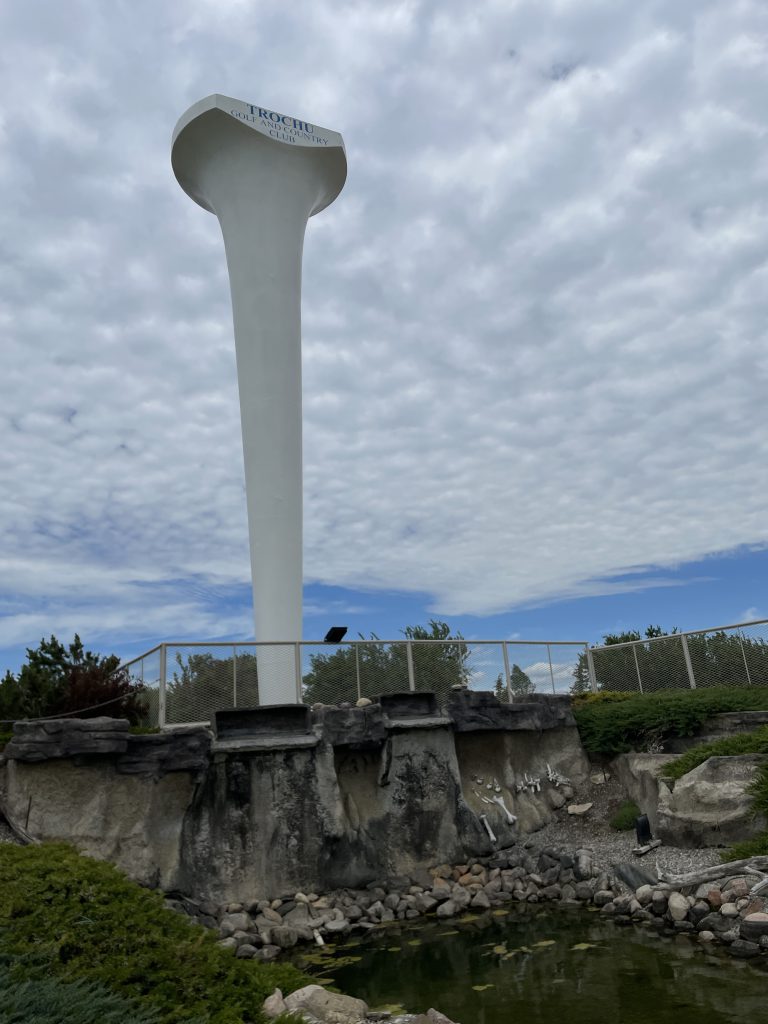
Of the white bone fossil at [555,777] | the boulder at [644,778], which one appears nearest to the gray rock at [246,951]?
the boulder at [644,778]

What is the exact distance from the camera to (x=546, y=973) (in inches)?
396

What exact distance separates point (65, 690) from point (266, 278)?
40.2 feet

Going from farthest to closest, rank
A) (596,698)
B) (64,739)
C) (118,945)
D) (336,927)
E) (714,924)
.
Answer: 1. (596,698)
2. (336,927)
3. (64,739)
4. (714,924)
5. (118,945)

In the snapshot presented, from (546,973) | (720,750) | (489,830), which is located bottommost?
(546,973)

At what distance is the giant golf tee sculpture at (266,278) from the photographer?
66.1ft

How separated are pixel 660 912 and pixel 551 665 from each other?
8203 mm

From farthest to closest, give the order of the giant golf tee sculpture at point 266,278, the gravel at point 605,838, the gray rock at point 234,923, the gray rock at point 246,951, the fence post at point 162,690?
the giant golf tee sculpture at point 266,278, the fence post at point 162,690, the gravel at point 605,838, the gray rock at point 234,923, the gray rock at point 246,951

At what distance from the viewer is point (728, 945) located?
10.5 metres

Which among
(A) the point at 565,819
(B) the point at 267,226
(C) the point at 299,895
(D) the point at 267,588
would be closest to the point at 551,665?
(A) the point at 565,819

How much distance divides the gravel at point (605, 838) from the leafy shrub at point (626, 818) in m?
0.12

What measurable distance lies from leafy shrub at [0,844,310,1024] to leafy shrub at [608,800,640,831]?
11.2 meters

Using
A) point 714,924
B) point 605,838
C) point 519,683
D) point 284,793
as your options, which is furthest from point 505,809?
point 714,924

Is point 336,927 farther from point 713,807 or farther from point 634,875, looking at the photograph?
point 713,807

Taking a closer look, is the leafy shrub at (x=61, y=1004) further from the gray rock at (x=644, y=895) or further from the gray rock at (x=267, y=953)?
the gray rock at (x=644, y=895)
